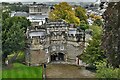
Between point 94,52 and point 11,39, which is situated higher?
point 11,39

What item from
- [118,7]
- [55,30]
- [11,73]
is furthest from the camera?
[55,30]

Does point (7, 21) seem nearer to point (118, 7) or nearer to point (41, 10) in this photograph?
point (118, 7)

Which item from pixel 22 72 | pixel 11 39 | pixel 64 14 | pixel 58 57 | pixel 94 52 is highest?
pixel 64 14

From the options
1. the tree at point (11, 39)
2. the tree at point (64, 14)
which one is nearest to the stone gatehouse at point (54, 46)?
the tree at point (11, 39)

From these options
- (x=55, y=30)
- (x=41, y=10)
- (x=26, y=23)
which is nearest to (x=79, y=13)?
(x=41, y=10)

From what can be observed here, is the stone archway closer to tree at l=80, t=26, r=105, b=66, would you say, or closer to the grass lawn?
the grass lawn

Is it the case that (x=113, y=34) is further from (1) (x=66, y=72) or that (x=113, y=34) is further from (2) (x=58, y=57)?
(2) (x=58, y=57)

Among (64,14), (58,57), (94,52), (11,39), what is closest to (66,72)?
(94,52)
